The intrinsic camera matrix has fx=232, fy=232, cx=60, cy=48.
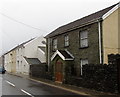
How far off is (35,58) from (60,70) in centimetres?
2366

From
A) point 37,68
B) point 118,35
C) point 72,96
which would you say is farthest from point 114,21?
point 37,68

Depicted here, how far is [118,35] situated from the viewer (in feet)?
70.9

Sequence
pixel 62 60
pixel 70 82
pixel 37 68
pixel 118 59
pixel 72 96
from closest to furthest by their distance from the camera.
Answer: pixel 72 96
pixel 118 59
pixel 70 82
pixel 62 60
pixel 37 68

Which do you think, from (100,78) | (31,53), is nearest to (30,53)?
(31,53)

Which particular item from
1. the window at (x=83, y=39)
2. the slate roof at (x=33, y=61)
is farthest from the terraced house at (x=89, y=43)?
the slate roof at (x=33, y=61)

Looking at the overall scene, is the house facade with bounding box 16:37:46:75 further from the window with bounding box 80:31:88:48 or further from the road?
the road

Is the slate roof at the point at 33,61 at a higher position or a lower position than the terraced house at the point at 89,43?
lower

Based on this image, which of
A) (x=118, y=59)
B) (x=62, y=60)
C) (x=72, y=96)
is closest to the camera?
(x=72, y=96)

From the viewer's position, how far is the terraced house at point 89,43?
813 inches

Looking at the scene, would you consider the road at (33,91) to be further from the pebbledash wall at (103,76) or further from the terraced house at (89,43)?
the terraced house at (89,43)

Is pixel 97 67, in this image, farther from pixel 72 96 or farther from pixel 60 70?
pixel 60 70

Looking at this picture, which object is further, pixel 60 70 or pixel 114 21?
pixel 60 70

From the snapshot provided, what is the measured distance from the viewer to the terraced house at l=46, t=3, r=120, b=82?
20.6 meters

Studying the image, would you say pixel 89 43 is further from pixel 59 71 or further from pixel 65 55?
pixel 59 71
